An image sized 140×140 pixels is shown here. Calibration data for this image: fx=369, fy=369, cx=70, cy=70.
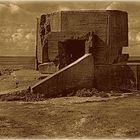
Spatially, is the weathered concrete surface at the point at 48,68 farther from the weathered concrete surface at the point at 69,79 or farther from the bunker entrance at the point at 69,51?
the weathered concrete surface at the point at 69,79

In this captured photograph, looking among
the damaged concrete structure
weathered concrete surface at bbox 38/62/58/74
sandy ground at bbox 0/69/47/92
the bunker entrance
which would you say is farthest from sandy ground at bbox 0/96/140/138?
the bunker entrance

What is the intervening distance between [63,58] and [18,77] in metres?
2.23

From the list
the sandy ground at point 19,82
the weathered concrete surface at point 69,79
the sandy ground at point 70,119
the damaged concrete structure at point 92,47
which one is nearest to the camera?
the sandy ground at point 70,119

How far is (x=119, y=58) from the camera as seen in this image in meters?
17.4

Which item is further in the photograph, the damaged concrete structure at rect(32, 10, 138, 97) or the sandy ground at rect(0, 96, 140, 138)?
the damaged concrete structure at rect(32, 10, 138, 97)

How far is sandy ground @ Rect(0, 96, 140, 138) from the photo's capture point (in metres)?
9.38

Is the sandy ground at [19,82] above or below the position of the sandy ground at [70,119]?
above

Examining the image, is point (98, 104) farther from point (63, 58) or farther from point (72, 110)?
point (63, 58)

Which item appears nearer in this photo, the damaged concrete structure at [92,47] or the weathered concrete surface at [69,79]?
the weathered concrete surface at [69,79]

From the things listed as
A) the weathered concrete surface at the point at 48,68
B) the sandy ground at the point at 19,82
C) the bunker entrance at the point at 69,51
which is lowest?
the sandy ground at the point at 19,82

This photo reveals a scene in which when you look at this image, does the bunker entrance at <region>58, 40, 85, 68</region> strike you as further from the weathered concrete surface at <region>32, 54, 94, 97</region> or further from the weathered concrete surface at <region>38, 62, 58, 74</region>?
the weathered concrete surface at <region>32, 54, 94, 97</region>

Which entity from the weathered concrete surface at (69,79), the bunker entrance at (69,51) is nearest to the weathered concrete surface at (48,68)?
the bunker entrance at (69,51)

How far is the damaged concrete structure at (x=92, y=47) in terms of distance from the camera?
1551 cm

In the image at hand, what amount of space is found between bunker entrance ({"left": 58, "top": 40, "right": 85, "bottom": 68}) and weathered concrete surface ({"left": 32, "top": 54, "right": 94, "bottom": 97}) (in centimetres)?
165
